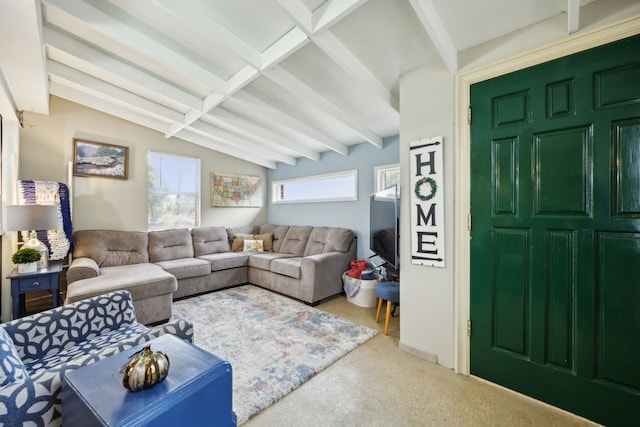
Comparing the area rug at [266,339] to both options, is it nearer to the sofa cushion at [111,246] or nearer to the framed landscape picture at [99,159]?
the sofa cushion at [111,246]

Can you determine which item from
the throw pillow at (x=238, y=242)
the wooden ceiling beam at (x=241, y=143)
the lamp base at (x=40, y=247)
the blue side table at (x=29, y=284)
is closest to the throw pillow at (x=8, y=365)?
the blue side table at (x=29, y=284)

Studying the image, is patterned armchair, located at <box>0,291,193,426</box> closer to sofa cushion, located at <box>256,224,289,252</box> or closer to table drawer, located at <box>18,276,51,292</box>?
table drawer, located at <box>18,276,51,292</box>

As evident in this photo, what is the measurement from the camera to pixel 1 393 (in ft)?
2.78

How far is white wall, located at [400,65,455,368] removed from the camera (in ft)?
6.48

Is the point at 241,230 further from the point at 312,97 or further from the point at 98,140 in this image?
the point at 312,97

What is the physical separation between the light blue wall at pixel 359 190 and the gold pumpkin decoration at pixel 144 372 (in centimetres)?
331

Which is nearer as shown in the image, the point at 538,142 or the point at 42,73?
the point at 538,142

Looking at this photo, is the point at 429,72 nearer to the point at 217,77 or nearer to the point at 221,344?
the point at 217,77

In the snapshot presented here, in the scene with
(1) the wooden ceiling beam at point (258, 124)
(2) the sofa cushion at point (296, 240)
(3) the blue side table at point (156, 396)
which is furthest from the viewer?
(2) the sofa cushion at point (296, 240)

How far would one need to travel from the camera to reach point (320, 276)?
11.1ft

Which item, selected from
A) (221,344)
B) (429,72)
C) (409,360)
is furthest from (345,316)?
(429,72)

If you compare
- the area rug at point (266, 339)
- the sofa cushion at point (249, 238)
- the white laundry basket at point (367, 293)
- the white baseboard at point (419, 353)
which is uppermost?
the sofa cushion at point (249, 238)

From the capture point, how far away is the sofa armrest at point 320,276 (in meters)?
3.33

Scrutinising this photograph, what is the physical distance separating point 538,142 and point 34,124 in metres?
5.19
